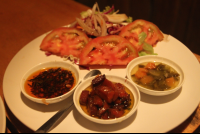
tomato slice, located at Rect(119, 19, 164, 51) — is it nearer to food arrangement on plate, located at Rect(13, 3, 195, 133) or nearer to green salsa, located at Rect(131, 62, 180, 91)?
food arrangement on plate, located at Rect(13, 3, 195, 133)

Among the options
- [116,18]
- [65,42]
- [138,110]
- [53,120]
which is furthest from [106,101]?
[116,18]

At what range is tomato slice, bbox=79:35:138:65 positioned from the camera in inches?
107

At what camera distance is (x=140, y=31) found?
3139 millimetres

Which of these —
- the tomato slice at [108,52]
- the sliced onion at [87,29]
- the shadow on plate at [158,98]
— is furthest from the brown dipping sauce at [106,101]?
the sliced onion at [87,29]

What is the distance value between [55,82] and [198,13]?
382cm

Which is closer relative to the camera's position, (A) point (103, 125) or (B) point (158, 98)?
(A) point (103, 125)

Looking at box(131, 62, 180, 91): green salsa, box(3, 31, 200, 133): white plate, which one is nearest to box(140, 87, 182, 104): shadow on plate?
box(3, 31, 200, 133): white plate

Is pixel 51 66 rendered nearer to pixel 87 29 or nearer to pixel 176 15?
pixel 87 29

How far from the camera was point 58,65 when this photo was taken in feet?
8.41

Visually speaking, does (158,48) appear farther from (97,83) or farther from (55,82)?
(55,82)

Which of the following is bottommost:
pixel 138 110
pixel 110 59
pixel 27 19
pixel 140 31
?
pixel 138 110

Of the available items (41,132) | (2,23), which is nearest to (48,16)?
(2,23)

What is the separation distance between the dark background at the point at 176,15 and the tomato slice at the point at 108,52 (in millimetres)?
2420

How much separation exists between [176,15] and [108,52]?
8.91ft
